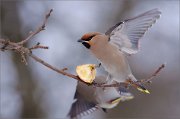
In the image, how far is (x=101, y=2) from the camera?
7246 mm

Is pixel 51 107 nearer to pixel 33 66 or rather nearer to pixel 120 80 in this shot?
pixel 33 66

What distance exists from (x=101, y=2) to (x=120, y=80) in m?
4.57

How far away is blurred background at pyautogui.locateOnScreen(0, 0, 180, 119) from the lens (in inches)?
223

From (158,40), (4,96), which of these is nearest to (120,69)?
(4,96)

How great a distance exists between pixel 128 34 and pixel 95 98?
444 mm

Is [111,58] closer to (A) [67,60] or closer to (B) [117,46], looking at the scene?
(B) [117,46]

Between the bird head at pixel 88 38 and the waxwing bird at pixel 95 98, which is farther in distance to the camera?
the waxwing bird at pixel 95 98

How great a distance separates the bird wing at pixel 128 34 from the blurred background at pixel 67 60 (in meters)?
2.20

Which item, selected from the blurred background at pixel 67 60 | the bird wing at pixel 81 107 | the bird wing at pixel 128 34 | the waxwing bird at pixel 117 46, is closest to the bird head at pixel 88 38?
the waxwing bird at pixel 117 46

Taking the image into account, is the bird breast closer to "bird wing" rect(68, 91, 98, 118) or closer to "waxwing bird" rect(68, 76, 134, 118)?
"waxwing bird" rect(68, 76, 134, 118)

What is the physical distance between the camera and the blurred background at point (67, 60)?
5676 mm

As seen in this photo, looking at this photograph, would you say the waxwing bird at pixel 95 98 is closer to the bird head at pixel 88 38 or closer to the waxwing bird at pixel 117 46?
the waxwing bird at pixel 117 46

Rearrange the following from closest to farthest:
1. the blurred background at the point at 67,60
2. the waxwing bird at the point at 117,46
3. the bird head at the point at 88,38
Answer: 1. the bird head at the point at 88,38
2. the waxwing bird at the point at 117,46
3. the blurred background at the point at 67,60

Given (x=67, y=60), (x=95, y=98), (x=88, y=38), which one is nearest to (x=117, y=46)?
(x=88, y=38)
